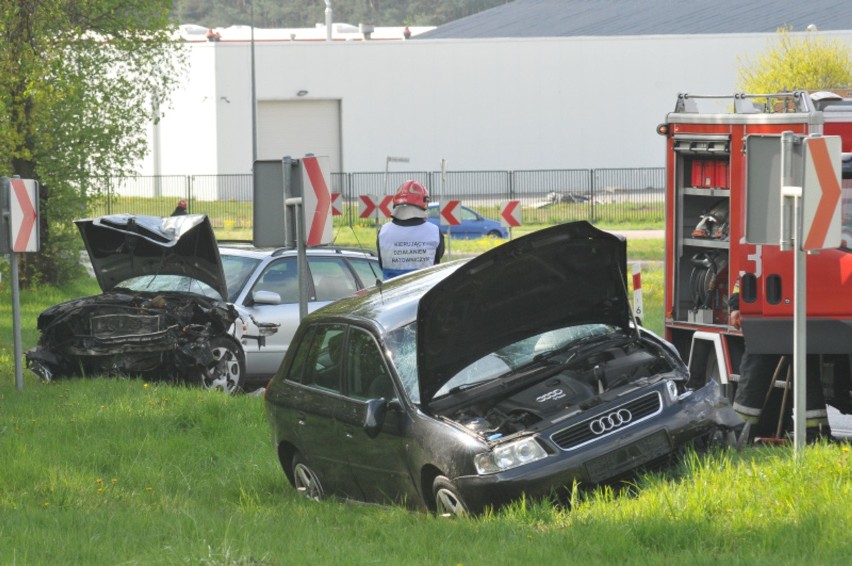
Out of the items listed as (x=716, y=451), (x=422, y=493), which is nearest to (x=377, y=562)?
(x=422, y=493)

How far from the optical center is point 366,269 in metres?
16.0

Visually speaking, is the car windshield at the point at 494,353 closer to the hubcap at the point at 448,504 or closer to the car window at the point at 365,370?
the car window at the point at 365,370

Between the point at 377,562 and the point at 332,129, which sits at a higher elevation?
the point at 332,129

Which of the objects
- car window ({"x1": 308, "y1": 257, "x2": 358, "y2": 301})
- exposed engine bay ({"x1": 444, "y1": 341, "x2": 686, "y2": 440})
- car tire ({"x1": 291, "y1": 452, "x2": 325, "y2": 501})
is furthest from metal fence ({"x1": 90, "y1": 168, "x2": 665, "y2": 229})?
exposed engine bay ({"x1": 444, "y1": 341, "x2": 686, "y2": 440})

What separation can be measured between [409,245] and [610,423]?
5028 millimetres

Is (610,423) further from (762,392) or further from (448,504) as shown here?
(762,392)

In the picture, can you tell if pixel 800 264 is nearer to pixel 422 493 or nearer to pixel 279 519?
pixel 422 493

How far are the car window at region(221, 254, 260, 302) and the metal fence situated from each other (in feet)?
102

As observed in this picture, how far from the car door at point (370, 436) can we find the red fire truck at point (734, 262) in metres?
3.10

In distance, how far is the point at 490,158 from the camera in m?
64.1

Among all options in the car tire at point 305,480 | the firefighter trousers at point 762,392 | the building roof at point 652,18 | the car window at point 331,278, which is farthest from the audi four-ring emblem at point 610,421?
the building roof at point 652,18

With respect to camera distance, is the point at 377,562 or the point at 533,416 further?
the point at 533,416

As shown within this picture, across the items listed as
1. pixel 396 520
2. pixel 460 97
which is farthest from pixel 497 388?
pixel 460 97

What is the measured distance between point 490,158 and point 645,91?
25.1 ft
